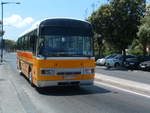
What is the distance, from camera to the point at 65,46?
513 inches

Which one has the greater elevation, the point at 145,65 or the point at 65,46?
the point at 65,46

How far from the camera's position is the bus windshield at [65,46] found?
12.8 m

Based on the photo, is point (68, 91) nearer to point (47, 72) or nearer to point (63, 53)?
point (47, 72)

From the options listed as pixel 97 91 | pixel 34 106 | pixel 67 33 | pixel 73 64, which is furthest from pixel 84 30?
pixel 34 106

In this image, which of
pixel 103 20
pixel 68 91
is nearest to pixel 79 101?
pixel 68 91

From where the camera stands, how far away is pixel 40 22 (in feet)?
43.4

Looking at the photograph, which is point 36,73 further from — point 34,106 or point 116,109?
point 116,109

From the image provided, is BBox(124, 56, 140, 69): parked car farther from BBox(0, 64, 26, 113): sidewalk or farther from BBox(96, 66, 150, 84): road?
BBox(0, 64, 26, 113): sidewalk

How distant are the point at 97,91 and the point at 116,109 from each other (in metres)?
4.13

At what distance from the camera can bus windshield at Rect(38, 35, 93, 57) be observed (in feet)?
41.9

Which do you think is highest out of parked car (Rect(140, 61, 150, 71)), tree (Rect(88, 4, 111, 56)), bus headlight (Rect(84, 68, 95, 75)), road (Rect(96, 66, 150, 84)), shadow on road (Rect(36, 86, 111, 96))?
Result: tree (Rect(88, 4, 111, 56))

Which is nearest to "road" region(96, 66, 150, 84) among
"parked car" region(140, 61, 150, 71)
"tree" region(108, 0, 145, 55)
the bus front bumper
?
"parked car" region(140, 61, 150, 71)

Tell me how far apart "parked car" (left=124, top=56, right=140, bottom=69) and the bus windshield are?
21993 mm

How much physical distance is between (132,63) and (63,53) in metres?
23.1
